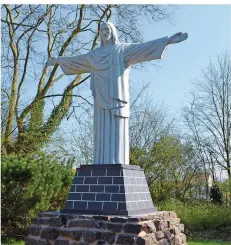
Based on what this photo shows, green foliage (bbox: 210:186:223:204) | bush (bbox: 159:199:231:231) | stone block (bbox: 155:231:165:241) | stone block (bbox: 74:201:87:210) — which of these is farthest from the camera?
green foliage (bbox: 210:186:223:204)

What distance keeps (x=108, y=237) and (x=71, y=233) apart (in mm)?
519

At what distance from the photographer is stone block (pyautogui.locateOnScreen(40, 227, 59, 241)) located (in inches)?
193

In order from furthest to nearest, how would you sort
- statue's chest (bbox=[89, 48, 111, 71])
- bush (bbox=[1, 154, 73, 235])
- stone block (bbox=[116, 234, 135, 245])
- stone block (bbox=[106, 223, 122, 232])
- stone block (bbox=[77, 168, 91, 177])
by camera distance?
bush (bbox=[1, 154, 73, 235])
statue's chest (bbox=[89, 48, 111, 71])
stone block (bbox=[77, 168, 91, 177])
stone block (bbox=[106, 223, 122, 232])
stone block (bbox=[116, 234, 135, 245])

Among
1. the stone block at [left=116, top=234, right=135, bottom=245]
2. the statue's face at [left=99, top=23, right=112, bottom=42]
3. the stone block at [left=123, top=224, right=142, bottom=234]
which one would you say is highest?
the statue's face at [left=99, top=23, right=112, bottom=42]

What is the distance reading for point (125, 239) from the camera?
4422mm

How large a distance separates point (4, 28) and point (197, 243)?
8527mm

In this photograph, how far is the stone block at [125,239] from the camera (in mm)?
4371

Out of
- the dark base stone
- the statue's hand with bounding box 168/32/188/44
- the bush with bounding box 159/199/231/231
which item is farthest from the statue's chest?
the bush with bounding box 159/199/231/231

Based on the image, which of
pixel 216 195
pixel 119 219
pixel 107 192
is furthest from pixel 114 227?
pixel 216 195

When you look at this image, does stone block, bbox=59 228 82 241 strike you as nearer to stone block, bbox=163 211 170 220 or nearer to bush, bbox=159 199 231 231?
stone block, bbox=163 211 170 220

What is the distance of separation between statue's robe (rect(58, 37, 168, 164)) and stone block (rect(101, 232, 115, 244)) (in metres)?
1.07

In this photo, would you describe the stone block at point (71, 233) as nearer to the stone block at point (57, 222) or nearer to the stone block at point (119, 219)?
the stone block at point (57, 222)

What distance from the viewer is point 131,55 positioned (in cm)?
551

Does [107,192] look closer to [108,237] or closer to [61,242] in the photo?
[108,237]
